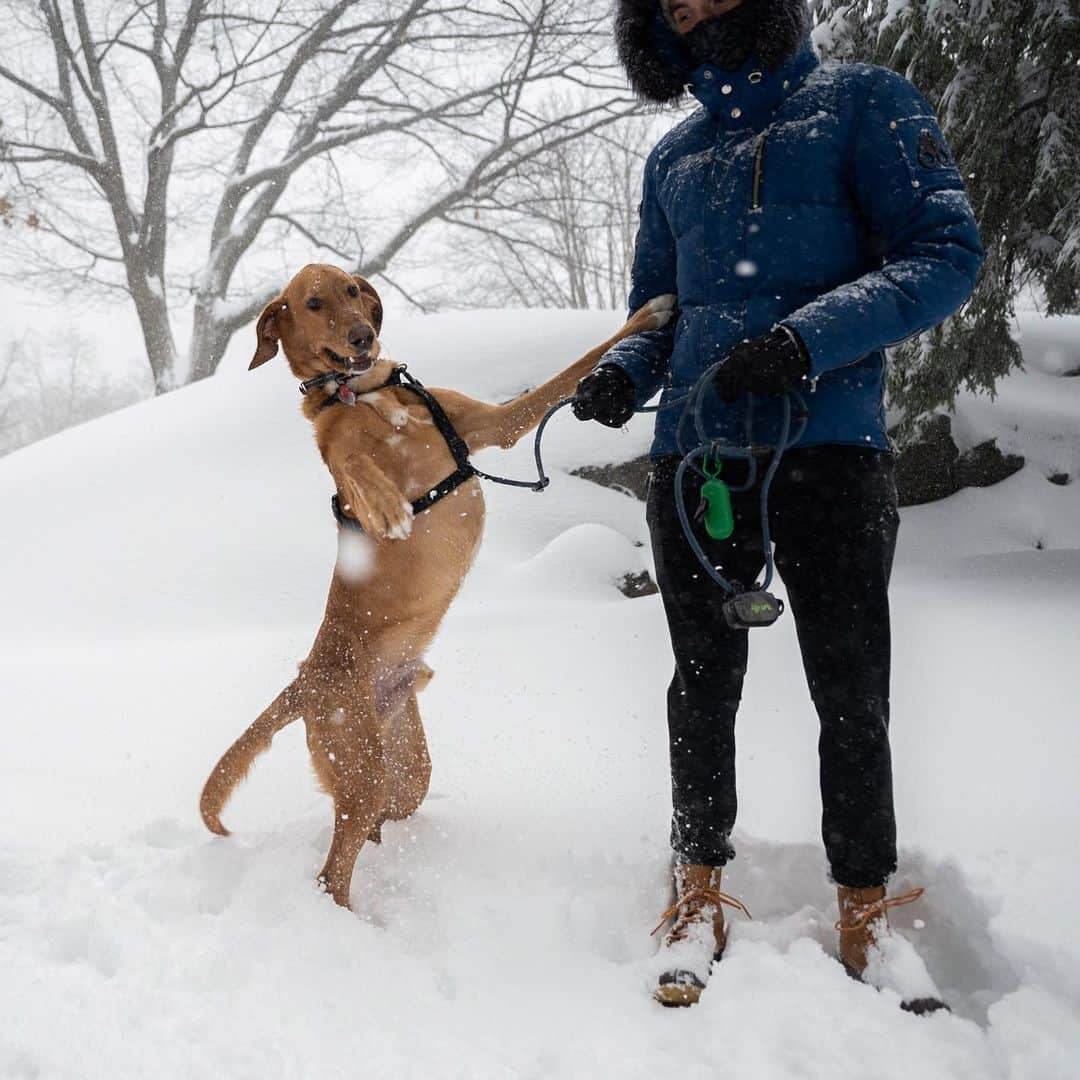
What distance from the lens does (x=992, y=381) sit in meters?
4.93

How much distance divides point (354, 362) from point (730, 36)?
3.81ft

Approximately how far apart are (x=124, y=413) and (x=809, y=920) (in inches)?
279

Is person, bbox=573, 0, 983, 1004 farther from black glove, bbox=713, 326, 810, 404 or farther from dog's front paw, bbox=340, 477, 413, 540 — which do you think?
dog's front paw, bbox=340, 477, 413, 540

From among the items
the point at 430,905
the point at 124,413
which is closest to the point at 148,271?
the point at 124,413

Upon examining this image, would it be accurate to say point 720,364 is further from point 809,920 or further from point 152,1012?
point 152,1012

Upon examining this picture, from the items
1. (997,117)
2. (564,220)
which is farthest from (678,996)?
(564,220)

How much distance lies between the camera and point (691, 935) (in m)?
1.62

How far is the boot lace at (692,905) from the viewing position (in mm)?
1648

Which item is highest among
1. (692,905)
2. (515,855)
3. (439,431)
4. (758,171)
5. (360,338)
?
(758,171)

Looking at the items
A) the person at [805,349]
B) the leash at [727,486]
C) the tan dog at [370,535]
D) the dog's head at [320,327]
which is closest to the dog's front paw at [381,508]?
the tan dog at [370,535]

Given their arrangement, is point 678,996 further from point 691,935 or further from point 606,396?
point 606,396

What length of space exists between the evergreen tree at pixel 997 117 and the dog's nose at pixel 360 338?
3379mm

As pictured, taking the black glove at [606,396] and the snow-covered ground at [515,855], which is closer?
the snow-covered ground at [515,855]

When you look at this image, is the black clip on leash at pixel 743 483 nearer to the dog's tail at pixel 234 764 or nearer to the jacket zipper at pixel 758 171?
the jacket zipper at pixel 758 171
